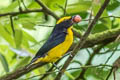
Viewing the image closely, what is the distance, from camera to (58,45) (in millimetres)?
1986

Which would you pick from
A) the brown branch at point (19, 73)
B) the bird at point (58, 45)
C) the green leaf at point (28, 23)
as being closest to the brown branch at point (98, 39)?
the brown branch at point (19, 73)

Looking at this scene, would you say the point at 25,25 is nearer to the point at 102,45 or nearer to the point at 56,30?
the point at 56,30

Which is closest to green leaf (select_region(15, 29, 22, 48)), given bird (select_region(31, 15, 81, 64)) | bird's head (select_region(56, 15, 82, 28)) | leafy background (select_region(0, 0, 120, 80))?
leafy background (select_region(0, 0, 120, 80))

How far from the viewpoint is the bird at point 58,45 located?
6.37 ft

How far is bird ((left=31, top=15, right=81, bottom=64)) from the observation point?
1.94m

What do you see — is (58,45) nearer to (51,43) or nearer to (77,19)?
(51,43)

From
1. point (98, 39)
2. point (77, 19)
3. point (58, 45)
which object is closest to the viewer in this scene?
point (77, 19)

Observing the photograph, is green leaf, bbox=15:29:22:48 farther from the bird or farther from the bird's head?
the bird's head

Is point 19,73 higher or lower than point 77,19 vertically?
lower

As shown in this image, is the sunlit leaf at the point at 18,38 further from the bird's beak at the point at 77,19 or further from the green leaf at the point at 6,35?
the bird's beak at the point at 77,19

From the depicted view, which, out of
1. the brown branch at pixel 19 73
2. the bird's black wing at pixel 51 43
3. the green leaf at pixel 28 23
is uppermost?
the green leaf at pixel 28 23

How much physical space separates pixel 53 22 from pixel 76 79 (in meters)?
0.54

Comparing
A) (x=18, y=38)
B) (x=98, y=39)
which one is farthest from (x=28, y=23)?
(x=98, y=39)

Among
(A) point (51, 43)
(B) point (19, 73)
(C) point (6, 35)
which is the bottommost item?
(B) point (19, 73)
